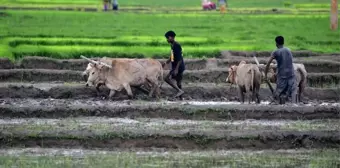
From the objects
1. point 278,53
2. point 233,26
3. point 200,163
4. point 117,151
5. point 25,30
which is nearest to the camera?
point 200,163

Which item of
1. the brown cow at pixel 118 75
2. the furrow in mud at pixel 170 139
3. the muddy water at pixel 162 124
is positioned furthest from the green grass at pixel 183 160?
the brown cow at pixel 118 75

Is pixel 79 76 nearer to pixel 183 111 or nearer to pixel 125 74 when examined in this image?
pixel 125 74

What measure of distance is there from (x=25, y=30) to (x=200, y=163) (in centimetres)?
1782

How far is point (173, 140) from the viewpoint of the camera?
12992mm

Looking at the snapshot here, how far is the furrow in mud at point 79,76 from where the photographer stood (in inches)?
799

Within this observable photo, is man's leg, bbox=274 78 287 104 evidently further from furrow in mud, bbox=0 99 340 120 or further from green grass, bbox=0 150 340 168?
green grass, bbox=0 150 340 168

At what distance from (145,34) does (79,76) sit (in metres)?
8.26

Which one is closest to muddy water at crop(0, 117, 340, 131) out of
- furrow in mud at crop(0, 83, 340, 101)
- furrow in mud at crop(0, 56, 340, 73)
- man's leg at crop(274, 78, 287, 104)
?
man's leg at crop(274, 78, 287, 104)

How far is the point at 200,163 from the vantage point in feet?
38.1

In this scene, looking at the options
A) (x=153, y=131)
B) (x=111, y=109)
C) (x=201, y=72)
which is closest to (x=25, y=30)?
(x=201, y=72)

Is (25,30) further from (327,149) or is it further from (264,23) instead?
(327,149)

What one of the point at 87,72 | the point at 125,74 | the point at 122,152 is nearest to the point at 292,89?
the point at 125,74

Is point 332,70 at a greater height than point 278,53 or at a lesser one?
lesser

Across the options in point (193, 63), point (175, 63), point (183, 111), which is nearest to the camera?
point (183, 111)
